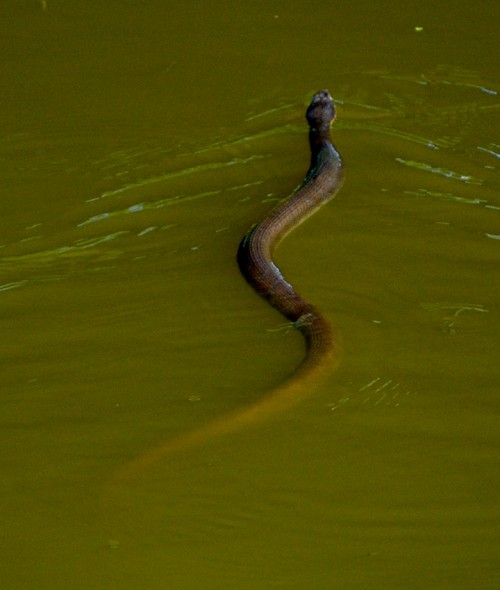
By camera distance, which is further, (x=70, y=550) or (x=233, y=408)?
(x=233, y=408)

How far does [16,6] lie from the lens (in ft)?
31.5

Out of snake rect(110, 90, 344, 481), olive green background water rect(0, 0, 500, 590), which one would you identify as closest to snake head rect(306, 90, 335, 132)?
snake rect(110, 90, 344, 481)

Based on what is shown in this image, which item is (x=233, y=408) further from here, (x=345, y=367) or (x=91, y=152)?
(x=91, y=152)

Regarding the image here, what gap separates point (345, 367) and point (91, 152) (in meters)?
3.18

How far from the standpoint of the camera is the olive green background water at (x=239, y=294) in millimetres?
3693

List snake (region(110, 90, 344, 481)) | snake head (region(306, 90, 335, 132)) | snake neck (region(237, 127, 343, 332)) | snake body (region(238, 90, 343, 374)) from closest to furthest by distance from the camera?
snake (region(110, 90, 344, 481)) → snake body (region(238, 90, 343, 374)) → snake neck (region(237, 127, 343, 332)) → snake head (region(306, 90, 335, 132))

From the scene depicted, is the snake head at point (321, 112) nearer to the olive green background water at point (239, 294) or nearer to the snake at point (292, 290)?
the snake at point (292, 290)

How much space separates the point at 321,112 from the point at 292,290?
2.54 m

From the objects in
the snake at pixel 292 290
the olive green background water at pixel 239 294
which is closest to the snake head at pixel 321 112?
the snake at pixel 292 290

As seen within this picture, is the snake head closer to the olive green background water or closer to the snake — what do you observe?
Answer: the snake

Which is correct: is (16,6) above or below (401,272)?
above

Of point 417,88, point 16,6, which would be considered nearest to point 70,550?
point 417,88

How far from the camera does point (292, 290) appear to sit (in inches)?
218

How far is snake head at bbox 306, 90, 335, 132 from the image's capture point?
753 cm
